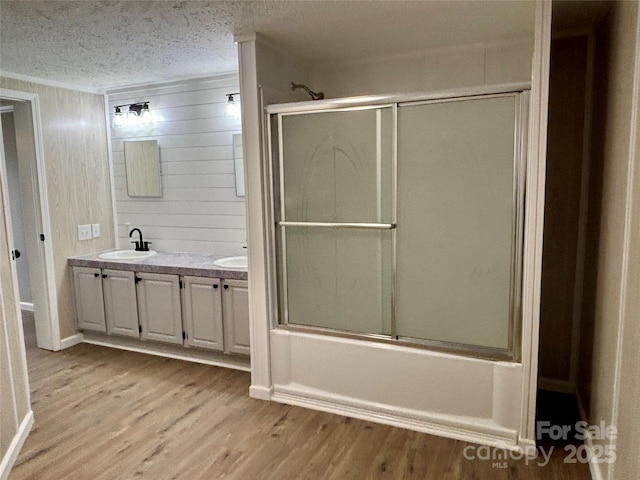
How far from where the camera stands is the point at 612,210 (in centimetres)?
215

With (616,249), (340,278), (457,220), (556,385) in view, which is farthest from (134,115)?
(556,385)

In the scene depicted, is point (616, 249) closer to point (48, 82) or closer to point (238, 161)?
point (238, 161)

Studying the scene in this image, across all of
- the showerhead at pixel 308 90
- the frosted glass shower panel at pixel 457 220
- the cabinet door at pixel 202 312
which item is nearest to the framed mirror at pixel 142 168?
the cabinet door at pixel 202 312

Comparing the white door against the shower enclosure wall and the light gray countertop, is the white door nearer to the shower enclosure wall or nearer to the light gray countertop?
the light gray countertop

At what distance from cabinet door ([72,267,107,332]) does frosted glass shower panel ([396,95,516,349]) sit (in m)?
2.77

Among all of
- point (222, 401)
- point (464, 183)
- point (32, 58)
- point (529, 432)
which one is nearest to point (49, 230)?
point (32, 58)

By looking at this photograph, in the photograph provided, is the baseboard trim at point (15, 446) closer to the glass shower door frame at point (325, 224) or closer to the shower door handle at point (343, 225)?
the glass shower door frame at point (325, 224)

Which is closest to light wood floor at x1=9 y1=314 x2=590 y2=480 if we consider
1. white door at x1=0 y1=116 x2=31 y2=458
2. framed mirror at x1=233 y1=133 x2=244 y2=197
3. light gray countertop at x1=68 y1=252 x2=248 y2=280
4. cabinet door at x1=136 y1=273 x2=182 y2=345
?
white door at x1=0 y1=116 x2=31 y2=458

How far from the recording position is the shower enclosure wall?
2.47 metres

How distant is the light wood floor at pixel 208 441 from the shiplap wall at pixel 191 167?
129 centimetres

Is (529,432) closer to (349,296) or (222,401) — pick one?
(349,296)

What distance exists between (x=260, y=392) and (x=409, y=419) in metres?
1.02

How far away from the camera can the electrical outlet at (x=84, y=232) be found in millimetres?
4293

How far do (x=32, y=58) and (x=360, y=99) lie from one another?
2.38m
